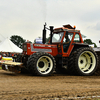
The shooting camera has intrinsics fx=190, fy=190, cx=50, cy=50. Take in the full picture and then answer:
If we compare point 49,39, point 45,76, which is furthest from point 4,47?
point 45,76

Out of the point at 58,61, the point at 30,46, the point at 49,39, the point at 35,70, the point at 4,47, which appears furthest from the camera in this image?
the point at 4,47

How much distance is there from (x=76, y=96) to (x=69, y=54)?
182 inches

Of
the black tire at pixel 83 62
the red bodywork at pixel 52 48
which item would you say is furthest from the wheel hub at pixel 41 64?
the black tire at pixel 83 62

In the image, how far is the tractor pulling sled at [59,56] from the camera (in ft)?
26.5

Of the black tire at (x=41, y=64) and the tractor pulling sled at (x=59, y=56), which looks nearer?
the black tire at (x=41, y=64)

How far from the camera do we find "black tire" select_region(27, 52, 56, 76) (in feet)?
25.6

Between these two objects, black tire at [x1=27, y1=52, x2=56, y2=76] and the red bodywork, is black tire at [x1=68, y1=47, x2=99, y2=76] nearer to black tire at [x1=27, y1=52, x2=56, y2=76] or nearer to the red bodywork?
the red bodywork

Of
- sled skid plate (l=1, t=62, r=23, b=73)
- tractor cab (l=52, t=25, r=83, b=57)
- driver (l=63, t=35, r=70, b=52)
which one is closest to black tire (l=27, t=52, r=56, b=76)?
sled skid plate (l=1, t=62, r=23, b=73)

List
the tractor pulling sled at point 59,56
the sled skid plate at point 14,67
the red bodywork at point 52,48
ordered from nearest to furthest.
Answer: the sled skid plate at point 14,67 → the tractor pulling sled at point 59,56 → the red bodywork at point 52,48

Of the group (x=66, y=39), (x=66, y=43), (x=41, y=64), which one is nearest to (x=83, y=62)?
(x=66, y=43)

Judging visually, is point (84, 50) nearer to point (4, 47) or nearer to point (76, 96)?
point (76, 96)

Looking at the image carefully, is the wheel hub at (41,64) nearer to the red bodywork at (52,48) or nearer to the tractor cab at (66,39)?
the red bodywork at (52,48)

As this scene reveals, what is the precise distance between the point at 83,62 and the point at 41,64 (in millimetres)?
2333

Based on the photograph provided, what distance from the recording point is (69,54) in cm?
905
